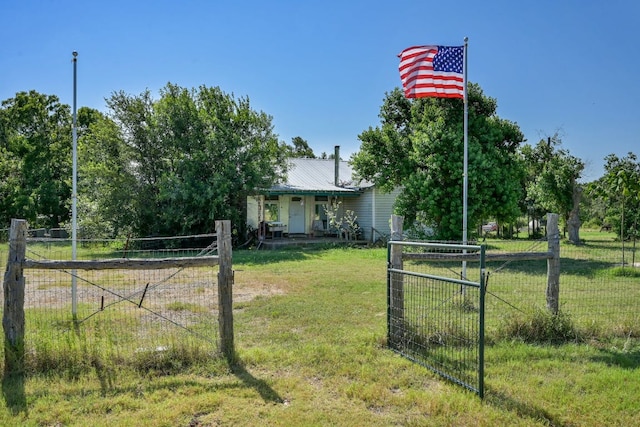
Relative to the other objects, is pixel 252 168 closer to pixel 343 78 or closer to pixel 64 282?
pixel 343 78

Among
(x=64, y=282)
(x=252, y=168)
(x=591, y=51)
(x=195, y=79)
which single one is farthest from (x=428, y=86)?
(x=195, y=79)

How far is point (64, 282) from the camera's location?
10.8 meters

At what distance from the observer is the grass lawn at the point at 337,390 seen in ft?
12.0

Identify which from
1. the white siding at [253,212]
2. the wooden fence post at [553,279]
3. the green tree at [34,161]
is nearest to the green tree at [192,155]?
the white siding at [253,212]

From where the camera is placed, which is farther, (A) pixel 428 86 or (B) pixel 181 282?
(B) pixel 181 282

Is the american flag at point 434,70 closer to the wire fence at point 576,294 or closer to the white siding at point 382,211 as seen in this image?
the wire fence at point 576,294

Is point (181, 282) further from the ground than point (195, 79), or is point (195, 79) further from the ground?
Result: point (195, 79)

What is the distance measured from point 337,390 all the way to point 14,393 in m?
2.98

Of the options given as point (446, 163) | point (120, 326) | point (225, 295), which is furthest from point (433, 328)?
point (446, 163)

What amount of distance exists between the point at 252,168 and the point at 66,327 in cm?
1381

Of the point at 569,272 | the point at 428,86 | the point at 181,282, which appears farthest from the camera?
the point at 569,272

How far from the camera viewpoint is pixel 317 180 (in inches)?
993

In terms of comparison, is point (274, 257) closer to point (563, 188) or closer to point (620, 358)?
point (620, 358)

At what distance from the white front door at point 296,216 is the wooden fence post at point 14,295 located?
19115mm
